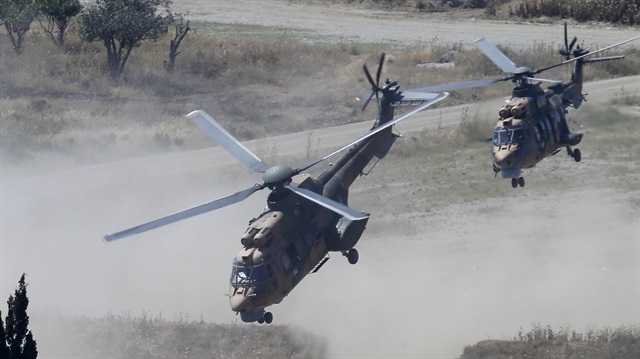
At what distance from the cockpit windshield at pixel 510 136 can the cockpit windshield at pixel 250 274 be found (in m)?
11.5

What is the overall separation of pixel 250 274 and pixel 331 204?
3213 millimetres

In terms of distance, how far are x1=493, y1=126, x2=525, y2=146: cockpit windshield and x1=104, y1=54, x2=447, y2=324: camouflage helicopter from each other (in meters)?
4.75

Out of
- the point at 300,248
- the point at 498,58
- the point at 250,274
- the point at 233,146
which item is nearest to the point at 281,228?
the point at 300,248

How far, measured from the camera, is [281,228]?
2986 centimetres

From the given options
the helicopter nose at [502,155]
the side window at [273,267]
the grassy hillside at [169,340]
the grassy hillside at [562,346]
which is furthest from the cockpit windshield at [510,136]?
the side window at [273,267]

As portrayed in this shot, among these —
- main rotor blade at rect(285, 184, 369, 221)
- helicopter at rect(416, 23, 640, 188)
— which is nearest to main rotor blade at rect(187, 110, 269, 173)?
main rotor blade at rect(285, 184, 369, 221)

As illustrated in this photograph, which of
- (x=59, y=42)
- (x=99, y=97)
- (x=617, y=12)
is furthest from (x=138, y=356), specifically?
(x=617, y=12)

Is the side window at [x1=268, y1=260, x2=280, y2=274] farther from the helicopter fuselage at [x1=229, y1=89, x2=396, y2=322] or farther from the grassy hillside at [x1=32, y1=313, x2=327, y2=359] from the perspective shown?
the grassy hillside at [x1=32, y1=313, x2=327, y2=359]

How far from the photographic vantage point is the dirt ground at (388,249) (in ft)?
135

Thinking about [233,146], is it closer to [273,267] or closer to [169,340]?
[273,267]

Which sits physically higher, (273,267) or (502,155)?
(502,155)

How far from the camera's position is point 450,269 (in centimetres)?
4434

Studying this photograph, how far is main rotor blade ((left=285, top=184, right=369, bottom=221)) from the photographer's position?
1040 inches

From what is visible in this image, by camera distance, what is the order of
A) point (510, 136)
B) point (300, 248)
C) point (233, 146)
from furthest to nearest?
1. point (510, 136)
2. point (233, 146)
3. point (300, 248)
